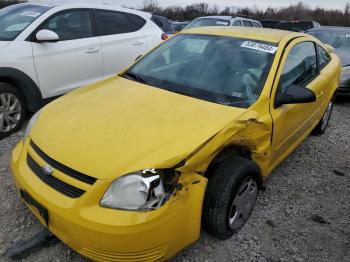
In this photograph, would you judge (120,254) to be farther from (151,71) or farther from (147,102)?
(151,71)

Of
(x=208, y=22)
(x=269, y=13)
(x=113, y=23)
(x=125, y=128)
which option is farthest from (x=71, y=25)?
(x=269, y=13)

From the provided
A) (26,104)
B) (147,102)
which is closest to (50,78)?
(26,104)

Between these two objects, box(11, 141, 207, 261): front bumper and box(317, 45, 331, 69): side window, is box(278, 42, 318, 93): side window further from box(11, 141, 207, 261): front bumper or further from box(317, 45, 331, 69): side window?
box(11, 141, 207, 261): front bumper

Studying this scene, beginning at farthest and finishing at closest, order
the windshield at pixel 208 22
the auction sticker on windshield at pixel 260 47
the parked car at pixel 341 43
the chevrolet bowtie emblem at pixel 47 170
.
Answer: the windshield at pixel 208 22, the parked car at pixel 341 43, the auction sticker on windshield at pixel 260 47, the chevrolet bowtie emblem at pixel 47 170

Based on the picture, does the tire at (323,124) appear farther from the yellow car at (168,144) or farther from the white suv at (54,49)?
the white suv at (54,49)

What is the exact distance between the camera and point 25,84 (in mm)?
4562

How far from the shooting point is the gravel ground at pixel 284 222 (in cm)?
276

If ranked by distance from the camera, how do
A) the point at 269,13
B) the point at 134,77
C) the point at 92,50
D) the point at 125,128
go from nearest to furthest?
the point at 125,128 < the point at 134,77 < the point at 92,50 < the point at 269,13

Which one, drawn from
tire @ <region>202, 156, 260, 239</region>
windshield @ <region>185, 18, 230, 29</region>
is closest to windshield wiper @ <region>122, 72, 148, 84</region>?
tire @ <region>202, 156, 260, 239</region>

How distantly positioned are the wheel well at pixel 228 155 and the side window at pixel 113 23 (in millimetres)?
3303

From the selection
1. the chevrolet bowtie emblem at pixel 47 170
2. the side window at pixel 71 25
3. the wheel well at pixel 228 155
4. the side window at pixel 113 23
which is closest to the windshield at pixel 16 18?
the side window at pixel 71 25

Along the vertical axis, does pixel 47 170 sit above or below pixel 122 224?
above

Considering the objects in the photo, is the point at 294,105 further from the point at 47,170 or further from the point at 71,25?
the point at 71,25

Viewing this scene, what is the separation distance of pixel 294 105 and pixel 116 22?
333cm
